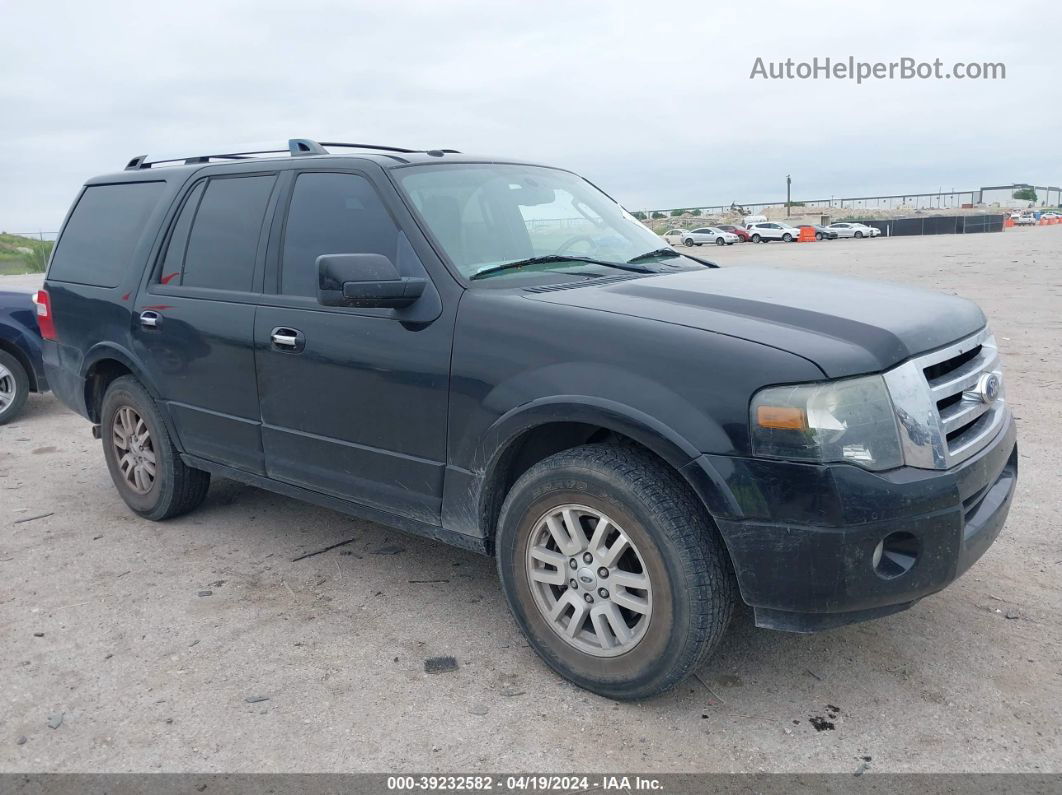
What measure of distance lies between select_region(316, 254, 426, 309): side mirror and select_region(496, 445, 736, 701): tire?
33.5 inches

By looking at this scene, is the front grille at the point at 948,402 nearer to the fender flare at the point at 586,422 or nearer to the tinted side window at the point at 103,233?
the fender flare at the point at 586,422

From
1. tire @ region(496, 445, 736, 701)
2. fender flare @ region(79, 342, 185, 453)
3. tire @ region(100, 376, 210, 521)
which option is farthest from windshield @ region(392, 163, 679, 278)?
tire @ region(100, 376, 210, 521)

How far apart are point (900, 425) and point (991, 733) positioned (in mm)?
1044

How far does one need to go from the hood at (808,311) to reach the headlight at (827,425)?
72 millimetres

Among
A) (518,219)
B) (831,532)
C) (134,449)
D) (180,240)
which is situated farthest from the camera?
(134,449)

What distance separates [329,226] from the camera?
3943 millimetres

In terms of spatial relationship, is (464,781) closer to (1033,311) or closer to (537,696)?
(537,696)

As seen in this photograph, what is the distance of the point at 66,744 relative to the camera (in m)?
2.93

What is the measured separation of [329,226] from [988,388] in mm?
2719

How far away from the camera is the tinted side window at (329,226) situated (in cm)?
376

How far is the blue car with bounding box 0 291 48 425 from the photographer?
7668mm

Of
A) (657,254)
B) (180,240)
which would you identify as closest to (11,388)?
(180,240)

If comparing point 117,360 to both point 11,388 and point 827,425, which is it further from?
point 827,425

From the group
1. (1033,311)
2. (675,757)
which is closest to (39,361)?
(675,757)
